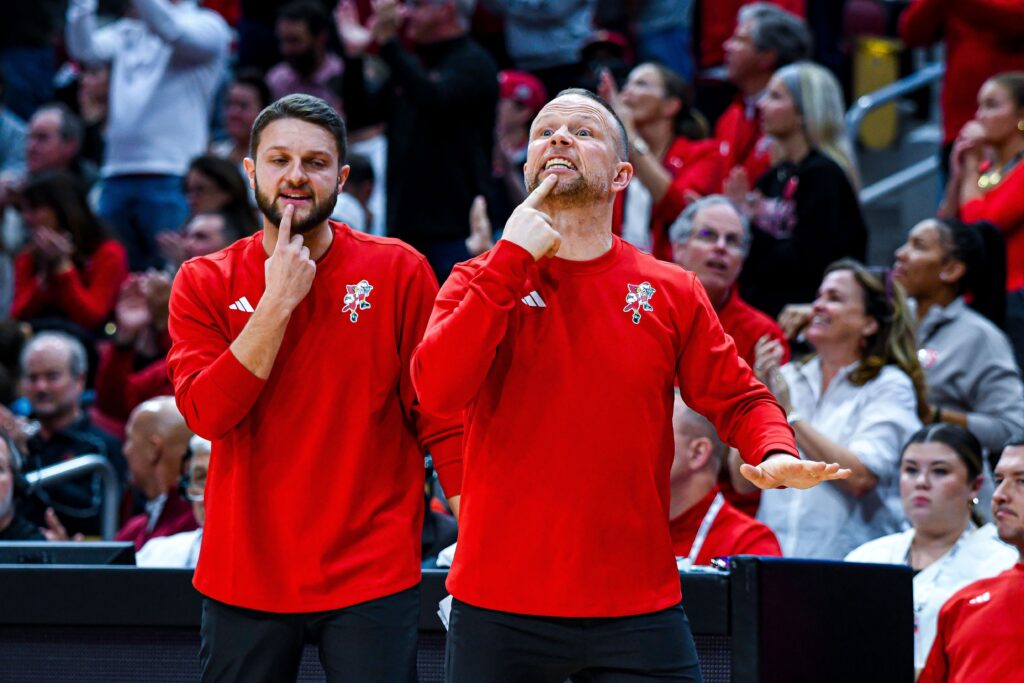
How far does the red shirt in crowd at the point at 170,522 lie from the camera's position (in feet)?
20.2

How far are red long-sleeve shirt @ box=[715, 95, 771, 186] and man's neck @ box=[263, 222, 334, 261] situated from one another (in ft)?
14.2

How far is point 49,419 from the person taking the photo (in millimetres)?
7340

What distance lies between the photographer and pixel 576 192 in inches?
135

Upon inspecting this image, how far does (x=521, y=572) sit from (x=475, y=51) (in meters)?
4.84

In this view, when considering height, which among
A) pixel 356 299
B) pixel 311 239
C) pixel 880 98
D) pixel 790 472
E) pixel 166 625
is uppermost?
pixel 880 98

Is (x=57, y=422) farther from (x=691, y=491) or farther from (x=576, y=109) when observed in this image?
(x=576, y=109)

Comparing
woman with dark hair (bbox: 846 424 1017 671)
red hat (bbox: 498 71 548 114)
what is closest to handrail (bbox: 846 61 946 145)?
red hat (bbox: 498 71 548 114)

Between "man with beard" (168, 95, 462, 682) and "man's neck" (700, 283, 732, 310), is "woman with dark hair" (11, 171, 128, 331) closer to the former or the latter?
"man's neck" (700, 283, 732, 310)

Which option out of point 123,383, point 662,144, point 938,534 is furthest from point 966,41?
point 123,383

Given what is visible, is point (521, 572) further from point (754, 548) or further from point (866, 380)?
point (866, 380)

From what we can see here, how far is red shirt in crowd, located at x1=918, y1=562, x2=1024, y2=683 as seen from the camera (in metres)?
4.52

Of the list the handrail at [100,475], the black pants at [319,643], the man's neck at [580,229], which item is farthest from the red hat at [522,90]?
the black pants at [319,643]

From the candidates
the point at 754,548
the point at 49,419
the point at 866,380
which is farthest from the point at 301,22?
the point at 754,548

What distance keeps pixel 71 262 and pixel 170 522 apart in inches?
108
